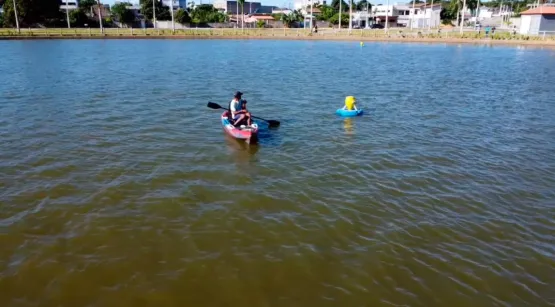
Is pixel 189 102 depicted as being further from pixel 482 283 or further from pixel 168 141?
pixel 482 283

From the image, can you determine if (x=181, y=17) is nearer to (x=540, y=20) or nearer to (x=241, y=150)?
(x=540, y=20)

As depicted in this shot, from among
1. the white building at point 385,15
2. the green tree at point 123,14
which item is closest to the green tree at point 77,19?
the green tree at point 123,14

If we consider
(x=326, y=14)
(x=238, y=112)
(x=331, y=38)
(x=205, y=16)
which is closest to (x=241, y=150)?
(x=238, y=112)

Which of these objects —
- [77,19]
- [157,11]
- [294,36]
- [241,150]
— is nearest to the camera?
[241,150]

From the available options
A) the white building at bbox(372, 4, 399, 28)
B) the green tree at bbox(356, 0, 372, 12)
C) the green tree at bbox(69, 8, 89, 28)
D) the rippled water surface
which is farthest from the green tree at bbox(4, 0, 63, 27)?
the green tree at bbox(356, 0, 372, 12)

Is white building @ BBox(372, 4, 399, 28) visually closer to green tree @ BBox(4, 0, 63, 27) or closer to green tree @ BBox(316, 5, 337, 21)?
green tree @ BBox(316, 5, 337, 21)

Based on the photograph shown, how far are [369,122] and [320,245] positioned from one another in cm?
1164

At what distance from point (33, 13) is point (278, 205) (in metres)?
103

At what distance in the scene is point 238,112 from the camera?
671 inches

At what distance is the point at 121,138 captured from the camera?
16984mm

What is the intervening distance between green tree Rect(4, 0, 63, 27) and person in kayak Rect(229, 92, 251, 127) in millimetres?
93216

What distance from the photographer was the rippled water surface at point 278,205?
8148 millimetres

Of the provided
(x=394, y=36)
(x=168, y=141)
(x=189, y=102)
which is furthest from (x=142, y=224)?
(x=394, y=36)

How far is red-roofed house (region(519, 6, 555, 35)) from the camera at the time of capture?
70744mm
